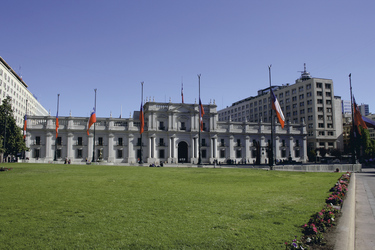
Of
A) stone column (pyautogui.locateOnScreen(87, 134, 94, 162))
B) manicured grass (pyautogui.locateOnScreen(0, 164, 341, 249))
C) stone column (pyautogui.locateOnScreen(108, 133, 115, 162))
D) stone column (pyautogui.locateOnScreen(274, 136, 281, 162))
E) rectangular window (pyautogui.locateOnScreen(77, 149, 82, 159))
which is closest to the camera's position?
manicured grass (pyautogui.locateOnScreen(0, 164, 341, 249))

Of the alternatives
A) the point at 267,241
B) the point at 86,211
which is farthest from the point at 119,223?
the point at 267,241

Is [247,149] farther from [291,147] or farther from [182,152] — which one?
[182,152]

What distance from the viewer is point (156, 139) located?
6925 cm

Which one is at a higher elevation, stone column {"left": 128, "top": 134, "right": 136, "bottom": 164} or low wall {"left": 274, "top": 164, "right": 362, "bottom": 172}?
stone column {"left": 128, "top": 134, "right": 136, "bottom": 164}

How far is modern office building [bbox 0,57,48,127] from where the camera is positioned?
230 ft

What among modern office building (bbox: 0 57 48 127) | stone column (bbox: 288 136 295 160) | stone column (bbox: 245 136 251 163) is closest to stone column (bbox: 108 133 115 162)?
modern office building (bbox: 0 57 48 127)

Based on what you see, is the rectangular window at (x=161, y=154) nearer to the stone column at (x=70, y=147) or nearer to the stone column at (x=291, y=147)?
the stone column at (x=70, y=147)

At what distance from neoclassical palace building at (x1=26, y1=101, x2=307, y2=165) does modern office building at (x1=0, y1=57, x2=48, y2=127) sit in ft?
52.0

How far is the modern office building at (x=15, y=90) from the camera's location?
230ft

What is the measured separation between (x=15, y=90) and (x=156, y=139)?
43.9 metres

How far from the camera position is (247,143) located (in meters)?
75.5

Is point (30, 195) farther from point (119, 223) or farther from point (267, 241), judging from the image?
point (267, 241)

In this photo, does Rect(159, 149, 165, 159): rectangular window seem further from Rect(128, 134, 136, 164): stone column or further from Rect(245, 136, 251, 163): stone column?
Rect(245, 136, 251, 163): stone column

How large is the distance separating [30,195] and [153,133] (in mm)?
57129
